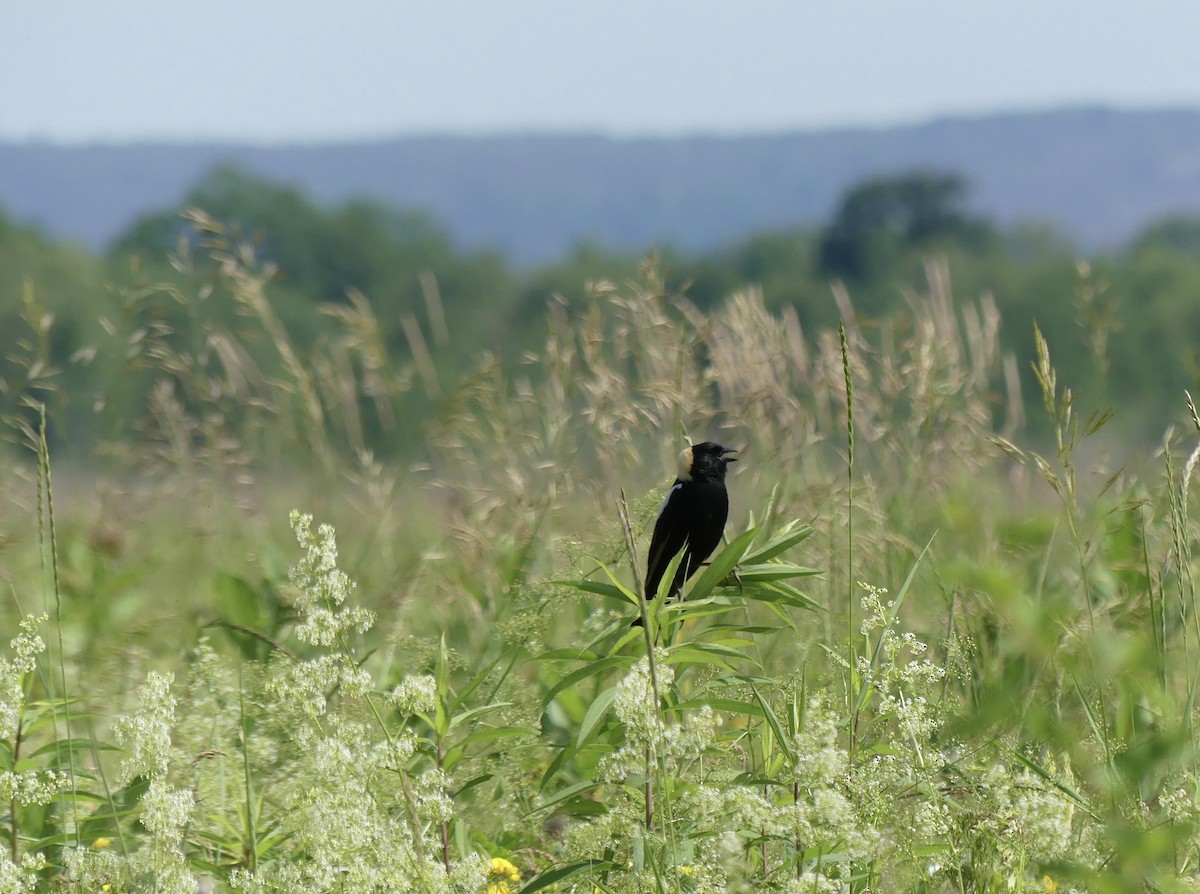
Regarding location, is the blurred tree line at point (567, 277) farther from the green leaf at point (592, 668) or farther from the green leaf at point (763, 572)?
the green leaf at point (592, 668)

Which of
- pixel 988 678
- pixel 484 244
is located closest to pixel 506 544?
pixel 988 678

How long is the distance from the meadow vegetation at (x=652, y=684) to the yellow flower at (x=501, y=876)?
0.04ft

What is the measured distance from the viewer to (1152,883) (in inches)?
67.0

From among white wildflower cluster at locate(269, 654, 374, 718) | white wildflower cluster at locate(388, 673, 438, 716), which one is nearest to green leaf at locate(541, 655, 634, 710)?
white wildflower cluster at locate(388, 673, 438, 716)

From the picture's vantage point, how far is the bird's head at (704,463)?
9.87 ft

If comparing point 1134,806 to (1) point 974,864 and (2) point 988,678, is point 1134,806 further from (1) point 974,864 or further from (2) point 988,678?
(2) point 988,678

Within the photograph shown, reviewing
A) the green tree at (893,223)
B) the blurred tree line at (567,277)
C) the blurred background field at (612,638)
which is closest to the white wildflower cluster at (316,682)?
the blurred background field at (612,638)

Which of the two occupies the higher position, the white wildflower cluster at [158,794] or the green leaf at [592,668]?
the green leaf at [592,668]

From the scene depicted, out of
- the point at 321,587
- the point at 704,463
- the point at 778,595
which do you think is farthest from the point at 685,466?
the point at 321,587

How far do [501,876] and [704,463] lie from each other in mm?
1185

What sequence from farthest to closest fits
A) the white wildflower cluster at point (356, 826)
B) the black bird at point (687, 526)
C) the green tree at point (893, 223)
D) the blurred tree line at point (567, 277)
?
1. the green tree at point (893, 223)
2. the blurred tree line at point (567, 277)
3. the black bird at point (687, 526)
4. the white wildflower cluster at point (356, 826)

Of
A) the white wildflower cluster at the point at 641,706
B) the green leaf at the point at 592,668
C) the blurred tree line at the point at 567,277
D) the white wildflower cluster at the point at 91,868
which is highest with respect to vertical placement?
the white wildflower cluster at the point at 641,706

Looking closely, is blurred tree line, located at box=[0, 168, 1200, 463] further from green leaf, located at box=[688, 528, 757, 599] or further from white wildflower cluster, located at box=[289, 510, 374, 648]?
white wildflower cluster, located at box=[289, 510, 374, 648]

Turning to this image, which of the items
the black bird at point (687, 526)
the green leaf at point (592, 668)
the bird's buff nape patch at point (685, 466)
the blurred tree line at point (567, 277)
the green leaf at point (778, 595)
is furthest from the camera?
the blurred tree line at point (567, 277)
